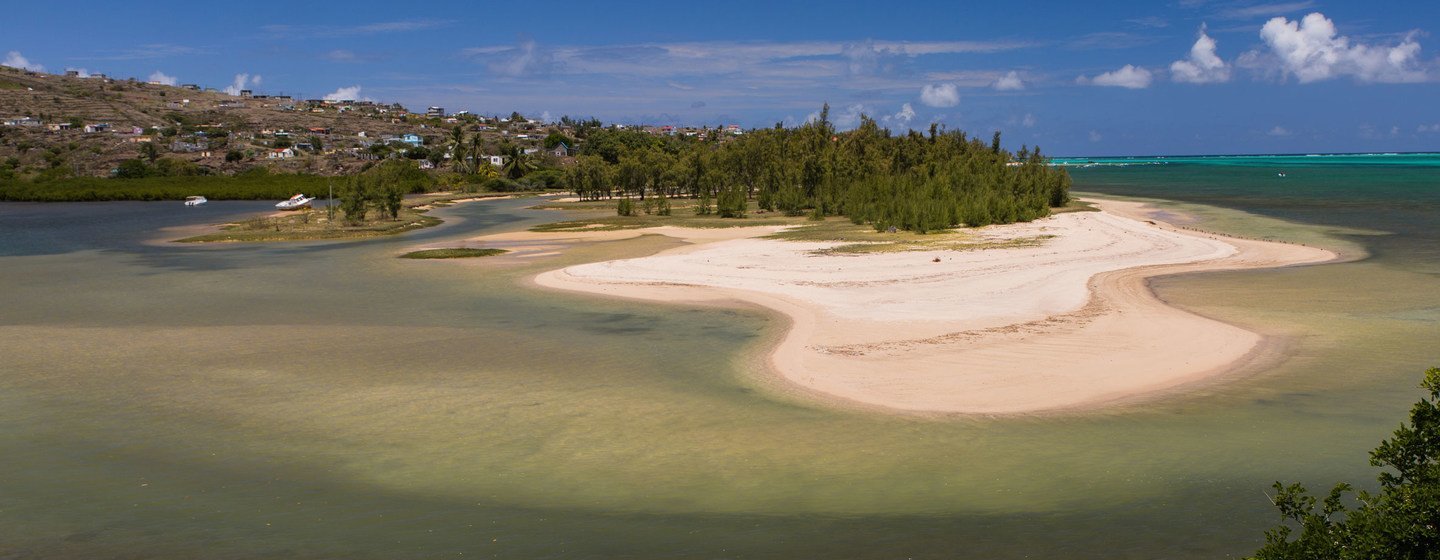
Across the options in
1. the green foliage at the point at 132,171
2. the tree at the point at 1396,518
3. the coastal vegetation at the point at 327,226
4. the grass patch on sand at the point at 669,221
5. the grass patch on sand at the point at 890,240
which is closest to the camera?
the tree at the point at 1396,518

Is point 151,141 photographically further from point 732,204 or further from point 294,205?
point 732,204

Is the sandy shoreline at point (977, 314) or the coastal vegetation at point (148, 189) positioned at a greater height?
the coastal vegetation at point (148, 189)

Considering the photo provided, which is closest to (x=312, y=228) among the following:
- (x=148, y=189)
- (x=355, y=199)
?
(x=355, y=199)

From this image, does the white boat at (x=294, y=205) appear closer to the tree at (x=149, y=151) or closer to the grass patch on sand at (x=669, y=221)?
the grass patch on sand at (x=669, y=221)

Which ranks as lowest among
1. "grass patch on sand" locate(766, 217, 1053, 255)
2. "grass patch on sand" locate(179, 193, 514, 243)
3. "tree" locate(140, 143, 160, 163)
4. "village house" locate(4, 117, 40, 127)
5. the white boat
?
"grass patch on sand" locate(179, 193, 514, 243)

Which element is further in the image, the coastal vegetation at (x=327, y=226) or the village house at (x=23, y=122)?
the village house at (x=23, y=122)

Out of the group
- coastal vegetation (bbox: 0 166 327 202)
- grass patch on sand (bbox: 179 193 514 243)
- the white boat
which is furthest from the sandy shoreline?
coastal vegetation (bbox: 0 166 327 202)

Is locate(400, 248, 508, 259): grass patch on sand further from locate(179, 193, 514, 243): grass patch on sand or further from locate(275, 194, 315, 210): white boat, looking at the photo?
locate(275, 194, 315, 210): white boat

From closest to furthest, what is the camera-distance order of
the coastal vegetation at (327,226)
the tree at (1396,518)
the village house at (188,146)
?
the tree at (1396,518), the coastal vegetation at (327,226), the village house at (188,146)

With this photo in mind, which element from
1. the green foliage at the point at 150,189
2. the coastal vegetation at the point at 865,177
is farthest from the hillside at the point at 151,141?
the coastal vegetation at the point at 865,177
